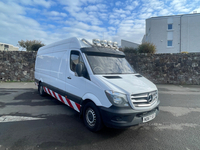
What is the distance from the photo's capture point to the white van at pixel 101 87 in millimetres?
3121

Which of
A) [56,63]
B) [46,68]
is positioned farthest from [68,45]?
[46,68]

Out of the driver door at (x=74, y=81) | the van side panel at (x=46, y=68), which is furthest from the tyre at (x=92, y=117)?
the van side panel at (x=46, y=68)

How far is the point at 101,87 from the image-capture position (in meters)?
3.26

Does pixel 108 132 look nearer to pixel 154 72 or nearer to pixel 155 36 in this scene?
pixel 154 72

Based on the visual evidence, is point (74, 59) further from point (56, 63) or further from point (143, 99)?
point (143, 99)

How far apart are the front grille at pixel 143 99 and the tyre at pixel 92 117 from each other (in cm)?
93

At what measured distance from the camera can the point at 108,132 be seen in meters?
3.63

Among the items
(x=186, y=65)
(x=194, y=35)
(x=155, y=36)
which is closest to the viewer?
(x=186, y=65)

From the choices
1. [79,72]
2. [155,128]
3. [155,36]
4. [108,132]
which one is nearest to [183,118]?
[155,128]

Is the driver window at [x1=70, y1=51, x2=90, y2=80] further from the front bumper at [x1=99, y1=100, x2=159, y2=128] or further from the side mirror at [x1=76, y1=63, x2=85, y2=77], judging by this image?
the front bumper at [x1=99, y1=100, x2=159, y2=128]

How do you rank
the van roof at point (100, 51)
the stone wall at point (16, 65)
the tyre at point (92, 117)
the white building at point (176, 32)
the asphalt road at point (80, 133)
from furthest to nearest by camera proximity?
1. the white building at point (176, 32)
2. the stone wall at point (16, 65)
3. the van roof at point (100, 51)
4. the tyre at point (92, 117)
5. the asphalt road at point (80, 133)

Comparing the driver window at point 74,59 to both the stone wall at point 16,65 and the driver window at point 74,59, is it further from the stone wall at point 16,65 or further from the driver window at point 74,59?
the stone wall at point 16,65

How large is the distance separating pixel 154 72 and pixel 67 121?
11.0m

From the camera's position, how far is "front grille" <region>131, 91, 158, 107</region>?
10.6 feet
